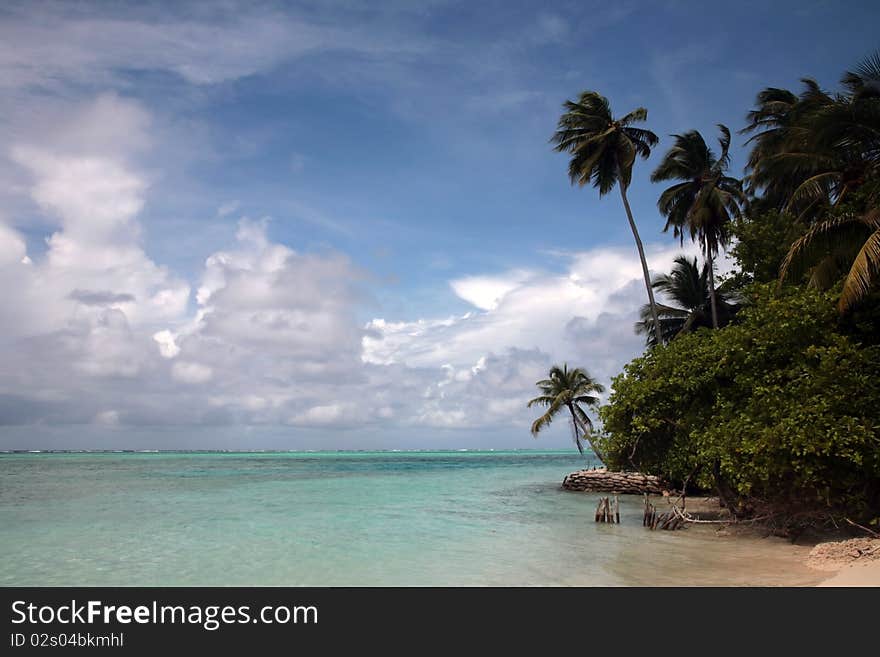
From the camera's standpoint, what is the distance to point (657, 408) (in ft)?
52.6

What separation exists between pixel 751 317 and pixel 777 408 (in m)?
2.63

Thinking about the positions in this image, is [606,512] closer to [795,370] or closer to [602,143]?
[795,370]

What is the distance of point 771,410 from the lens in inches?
479

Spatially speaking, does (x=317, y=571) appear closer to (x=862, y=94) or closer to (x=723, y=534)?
(x=723, y=534)

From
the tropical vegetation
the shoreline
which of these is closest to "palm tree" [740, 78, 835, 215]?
the tropical vegetation

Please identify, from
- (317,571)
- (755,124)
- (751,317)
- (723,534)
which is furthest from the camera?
(755,124)

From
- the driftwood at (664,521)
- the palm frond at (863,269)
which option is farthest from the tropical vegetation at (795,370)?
the driftwood at (664,521)

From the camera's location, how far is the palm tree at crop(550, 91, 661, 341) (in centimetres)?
2667

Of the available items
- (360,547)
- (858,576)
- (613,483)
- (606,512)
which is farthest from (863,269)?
(613,483)

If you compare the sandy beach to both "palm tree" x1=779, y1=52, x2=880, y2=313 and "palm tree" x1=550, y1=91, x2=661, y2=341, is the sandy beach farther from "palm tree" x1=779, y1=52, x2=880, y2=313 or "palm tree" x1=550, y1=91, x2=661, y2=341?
"palm tree" x1=550, y1=91, x2=661, y2=341

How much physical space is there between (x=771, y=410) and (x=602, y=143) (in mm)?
18079

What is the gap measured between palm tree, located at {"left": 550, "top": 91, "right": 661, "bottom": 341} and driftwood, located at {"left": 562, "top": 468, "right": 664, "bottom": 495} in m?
11.0

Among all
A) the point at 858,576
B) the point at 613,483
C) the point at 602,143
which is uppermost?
the point at 602,143
